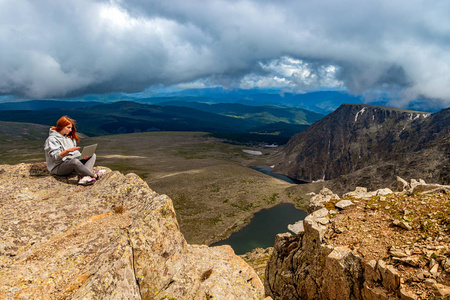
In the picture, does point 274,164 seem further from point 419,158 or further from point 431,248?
point 431,248

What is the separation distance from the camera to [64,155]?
1372cm

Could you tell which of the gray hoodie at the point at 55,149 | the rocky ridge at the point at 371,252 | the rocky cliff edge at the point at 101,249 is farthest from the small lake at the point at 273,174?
the gray hoodie at the point at 55,149

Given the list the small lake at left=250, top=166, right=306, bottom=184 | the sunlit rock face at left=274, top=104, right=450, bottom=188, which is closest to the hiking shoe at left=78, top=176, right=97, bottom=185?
the sunlit rock face at left=274, top=104, right=450, bottom=188

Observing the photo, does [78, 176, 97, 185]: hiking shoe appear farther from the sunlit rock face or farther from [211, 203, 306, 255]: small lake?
the sunlit rock face

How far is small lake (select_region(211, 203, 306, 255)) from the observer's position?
66812 millimetres

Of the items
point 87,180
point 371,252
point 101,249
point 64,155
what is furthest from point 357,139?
point 101,249

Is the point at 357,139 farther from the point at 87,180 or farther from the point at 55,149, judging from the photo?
the point at 55,149

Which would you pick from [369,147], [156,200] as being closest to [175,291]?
[156,200]

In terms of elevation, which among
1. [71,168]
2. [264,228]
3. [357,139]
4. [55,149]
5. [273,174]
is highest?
[55,149]

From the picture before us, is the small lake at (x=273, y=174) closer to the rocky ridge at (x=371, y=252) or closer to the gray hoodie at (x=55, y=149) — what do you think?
the rocky ridge at (x=371, y=252)

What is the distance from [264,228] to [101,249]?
238 feet

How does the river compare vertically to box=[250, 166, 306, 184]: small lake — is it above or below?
above

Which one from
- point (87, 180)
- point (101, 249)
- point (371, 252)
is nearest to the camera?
point (101, 249)

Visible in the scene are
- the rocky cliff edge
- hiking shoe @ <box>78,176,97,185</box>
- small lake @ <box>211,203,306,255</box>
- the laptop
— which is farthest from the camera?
small lake @ <box>211,203,306,255</box>
